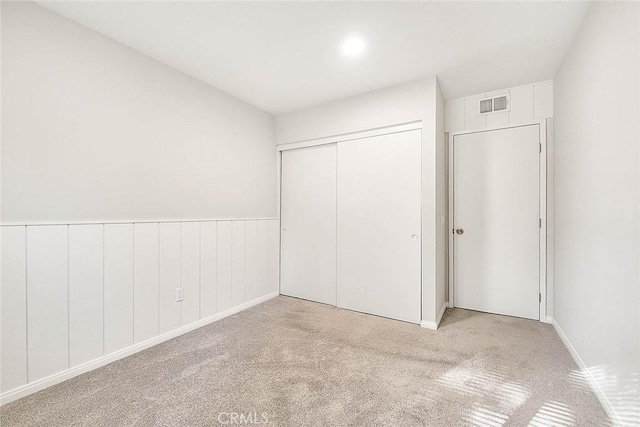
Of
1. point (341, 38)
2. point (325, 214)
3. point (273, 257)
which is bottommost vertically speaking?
point (273, 257)

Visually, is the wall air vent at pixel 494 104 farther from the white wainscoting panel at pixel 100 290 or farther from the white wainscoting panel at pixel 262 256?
the white wainscoting panel at pixel 100 290

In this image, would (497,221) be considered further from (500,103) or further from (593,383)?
(593,383)

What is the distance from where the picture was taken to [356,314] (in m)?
3.01

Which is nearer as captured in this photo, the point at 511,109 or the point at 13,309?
the point at 13,309

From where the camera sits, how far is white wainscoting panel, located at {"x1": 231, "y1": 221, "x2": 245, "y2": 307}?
9.88 ft

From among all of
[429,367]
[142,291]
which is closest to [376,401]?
[429,367]

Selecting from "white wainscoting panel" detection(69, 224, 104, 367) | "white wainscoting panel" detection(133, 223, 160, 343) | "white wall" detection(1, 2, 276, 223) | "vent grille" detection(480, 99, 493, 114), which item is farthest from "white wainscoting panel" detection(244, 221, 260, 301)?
"vent grille" detection(480, 99, 493, 114)

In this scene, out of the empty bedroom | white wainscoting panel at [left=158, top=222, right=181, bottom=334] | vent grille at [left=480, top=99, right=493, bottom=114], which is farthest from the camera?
vent grille at [left=480, top=99, right=493, bottom=114]

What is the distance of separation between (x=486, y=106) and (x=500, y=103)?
0.13m

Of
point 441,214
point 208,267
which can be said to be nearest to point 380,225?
point 441,214

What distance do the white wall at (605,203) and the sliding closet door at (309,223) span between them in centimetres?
213

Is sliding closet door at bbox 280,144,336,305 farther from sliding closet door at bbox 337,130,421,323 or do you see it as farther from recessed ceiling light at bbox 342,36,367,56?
recessed ceiling light at bbox 342,36,367,56

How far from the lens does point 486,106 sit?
296 cm

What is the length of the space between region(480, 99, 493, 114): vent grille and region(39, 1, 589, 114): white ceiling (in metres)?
0.22
